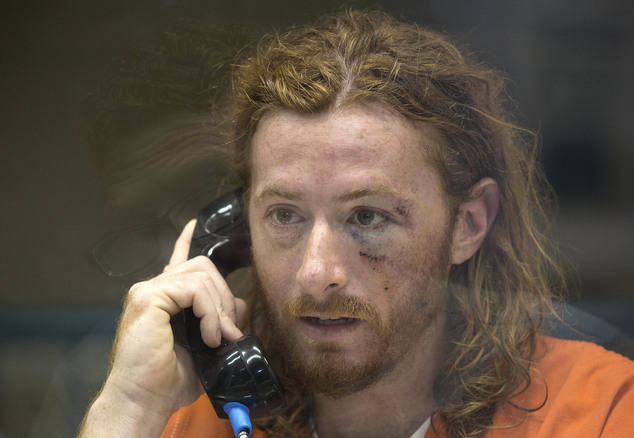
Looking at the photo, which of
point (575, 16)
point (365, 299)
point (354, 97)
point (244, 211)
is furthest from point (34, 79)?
point (575, 16)

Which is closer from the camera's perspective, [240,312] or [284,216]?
[284,216]

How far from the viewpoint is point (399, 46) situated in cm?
149

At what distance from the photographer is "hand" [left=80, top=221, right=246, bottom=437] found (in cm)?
141

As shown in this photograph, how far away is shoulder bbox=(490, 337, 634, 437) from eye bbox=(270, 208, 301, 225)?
570 mm

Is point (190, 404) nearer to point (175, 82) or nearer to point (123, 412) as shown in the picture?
point (123, 412)

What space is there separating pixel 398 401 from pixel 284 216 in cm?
47

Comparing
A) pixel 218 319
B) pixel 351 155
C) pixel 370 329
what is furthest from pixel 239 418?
pixel 351 155

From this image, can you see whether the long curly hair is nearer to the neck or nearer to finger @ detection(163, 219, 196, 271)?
the neck

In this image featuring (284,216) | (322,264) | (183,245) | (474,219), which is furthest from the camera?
(183,245)

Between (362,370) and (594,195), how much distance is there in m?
0.59

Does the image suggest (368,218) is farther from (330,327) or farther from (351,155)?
(330,327)

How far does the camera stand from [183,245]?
168cm

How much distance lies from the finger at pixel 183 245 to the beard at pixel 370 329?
0.21 m

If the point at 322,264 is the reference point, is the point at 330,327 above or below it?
below
